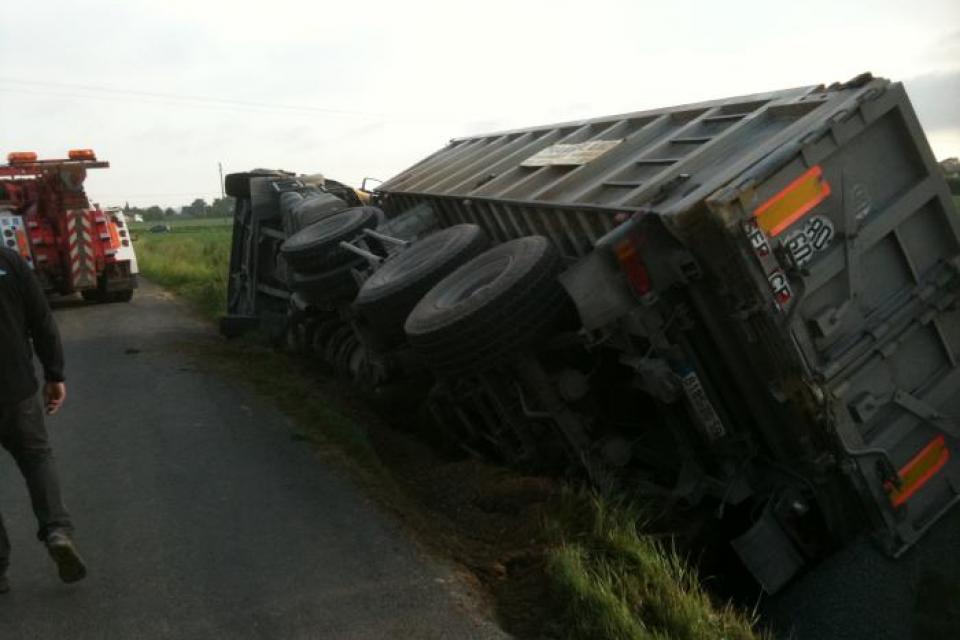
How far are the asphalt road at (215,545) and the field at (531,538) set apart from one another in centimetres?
22

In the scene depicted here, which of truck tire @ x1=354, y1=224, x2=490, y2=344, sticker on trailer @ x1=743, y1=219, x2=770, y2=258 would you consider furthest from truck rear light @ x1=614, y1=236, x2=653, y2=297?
truck tire @ x1=354, y1=224, x2=490, y2=344

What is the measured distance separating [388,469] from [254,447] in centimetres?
100

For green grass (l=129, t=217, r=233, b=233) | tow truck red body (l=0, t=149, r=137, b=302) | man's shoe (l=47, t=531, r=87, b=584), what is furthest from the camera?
green grass (l=129, t=217, r=233, b=233)

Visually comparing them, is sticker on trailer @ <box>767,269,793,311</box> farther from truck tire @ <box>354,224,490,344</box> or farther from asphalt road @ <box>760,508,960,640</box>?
truck tire @ <box>354,224,490,344</box>

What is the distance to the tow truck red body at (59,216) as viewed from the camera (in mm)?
16328

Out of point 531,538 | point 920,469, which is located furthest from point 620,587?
point 920,469

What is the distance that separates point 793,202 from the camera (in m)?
5.19

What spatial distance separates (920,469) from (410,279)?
3573 mm

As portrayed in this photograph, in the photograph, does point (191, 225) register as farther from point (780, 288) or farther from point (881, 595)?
point (881, 595)

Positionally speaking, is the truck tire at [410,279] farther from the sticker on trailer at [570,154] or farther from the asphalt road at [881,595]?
the asphalt road at [881,595]

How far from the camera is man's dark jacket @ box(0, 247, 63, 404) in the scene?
4742 mm

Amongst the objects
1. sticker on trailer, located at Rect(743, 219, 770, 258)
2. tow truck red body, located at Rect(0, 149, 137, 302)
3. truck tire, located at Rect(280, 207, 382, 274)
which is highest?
tow truck red body, located at Rect(0, 149, 137, 302)

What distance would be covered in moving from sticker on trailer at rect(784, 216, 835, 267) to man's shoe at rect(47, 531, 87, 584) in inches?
150

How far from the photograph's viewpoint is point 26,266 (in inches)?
194
